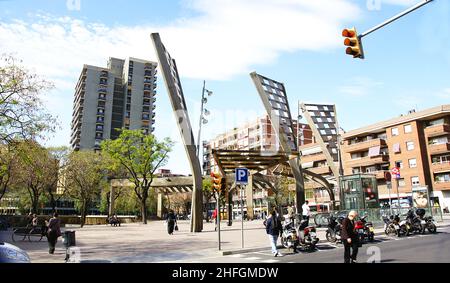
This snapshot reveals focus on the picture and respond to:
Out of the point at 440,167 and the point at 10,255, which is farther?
the point at 440,167

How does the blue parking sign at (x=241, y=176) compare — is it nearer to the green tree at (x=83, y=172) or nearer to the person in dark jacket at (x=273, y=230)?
the person in dark jacket at (x=273, y=230)

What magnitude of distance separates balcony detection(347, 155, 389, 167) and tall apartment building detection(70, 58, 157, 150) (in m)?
69.1

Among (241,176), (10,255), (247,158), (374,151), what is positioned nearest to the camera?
(10,255)

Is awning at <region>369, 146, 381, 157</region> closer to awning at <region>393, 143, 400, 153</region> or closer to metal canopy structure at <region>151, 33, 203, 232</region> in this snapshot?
awning at <region>393, 143, 400, 153</region>

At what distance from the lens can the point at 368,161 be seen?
55.6 m

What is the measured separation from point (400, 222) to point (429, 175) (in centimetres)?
3753

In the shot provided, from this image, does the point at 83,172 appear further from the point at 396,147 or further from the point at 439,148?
the point at 439,148

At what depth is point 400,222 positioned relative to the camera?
16.5 metres

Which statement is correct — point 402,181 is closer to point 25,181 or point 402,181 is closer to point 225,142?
point 25,181

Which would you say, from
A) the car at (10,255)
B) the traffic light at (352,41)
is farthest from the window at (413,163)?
the car at (10,255)

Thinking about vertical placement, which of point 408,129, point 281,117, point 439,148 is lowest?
point 439,148

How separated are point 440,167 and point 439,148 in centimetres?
260

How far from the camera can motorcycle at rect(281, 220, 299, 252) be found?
1250 cm

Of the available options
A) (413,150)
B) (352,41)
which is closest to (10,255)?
(352,41)
